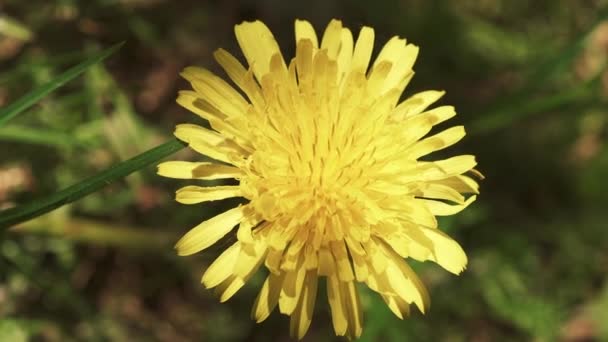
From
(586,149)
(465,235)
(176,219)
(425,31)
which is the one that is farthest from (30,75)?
(586,149)

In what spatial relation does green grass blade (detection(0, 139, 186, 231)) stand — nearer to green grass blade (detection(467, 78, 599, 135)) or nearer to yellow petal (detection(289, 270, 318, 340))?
yellow petal (detection(289, 270, 318, 340))

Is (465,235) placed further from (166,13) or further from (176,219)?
(166,13)

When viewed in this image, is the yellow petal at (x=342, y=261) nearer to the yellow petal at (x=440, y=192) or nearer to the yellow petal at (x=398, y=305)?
the yellow petal at (x=398, y=305)

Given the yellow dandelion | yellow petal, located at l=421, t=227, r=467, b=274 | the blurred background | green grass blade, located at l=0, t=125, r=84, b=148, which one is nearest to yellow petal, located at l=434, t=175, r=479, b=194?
the yellow dandelion

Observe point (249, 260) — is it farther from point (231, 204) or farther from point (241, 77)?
point (231, 204)

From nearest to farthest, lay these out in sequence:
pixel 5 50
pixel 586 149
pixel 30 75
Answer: pixel 30 75
pixel 5 50
pixel 586 149

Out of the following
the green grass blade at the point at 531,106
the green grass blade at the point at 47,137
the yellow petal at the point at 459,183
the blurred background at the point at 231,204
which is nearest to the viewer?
the yellow petal at the point at 459,183

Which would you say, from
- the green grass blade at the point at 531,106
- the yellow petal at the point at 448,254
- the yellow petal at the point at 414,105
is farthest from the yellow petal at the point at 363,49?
the green grass blade at the point at 531,106
